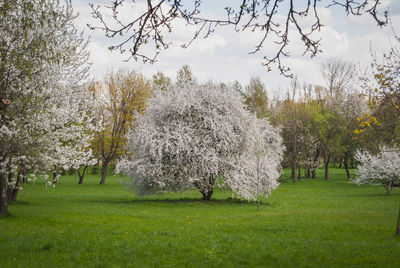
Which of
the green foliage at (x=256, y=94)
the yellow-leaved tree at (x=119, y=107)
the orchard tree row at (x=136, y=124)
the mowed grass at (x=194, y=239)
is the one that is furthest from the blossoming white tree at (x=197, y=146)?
the green foliage at (x=256, y=94)

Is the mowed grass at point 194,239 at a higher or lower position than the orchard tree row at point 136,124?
lower

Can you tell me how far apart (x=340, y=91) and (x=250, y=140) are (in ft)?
139

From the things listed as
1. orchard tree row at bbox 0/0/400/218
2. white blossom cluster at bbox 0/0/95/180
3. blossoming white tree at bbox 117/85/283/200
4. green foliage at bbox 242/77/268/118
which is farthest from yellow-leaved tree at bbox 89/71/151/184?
white blossom cluster at bbox 0/0/95/180

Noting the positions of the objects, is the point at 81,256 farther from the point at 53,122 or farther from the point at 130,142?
the point at 130,142

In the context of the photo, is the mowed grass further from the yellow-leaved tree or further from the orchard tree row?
the yellow-leaved tree

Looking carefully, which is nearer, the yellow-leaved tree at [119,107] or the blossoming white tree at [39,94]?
the blossoming white tree at [39,94]

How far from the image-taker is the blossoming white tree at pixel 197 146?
2112 centimetres

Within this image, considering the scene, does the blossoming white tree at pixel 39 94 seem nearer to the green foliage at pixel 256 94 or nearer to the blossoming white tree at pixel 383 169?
the blossoming white tree at pixel 383 169

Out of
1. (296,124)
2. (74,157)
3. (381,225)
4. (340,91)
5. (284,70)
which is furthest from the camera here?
(340,91)

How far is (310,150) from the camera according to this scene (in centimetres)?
4984

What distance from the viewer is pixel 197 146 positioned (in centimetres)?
2142

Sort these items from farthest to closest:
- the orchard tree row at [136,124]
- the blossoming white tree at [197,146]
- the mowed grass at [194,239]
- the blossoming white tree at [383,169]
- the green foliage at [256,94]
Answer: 1. the green foliage at [256,94]
2. the blossoming white tree at [383,169]
3. the blossoming white tree at [197,146]
4. the orchard tree row at [136,124]
5. the mowed grass at [194,239]

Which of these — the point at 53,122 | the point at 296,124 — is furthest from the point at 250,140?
the point at 296,124

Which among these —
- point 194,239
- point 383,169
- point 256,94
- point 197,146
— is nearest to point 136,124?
point 197,146
